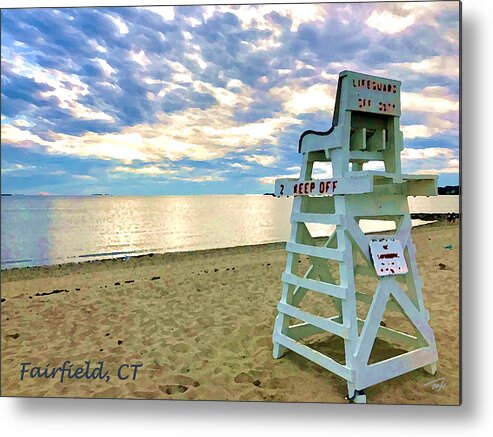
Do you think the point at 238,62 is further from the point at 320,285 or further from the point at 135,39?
the point at 320,285

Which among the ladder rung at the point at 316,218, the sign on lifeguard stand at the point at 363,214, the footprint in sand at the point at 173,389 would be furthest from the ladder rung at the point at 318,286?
the footprint in sand at the point at 173,389

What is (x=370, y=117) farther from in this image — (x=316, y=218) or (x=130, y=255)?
(x=130, y=255)

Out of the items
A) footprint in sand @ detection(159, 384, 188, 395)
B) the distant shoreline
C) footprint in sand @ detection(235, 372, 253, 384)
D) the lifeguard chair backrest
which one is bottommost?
footprint in sand @ detection(159, 384, 188, 395)

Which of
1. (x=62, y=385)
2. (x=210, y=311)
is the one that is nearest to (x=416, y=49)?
(x=210, y=311)

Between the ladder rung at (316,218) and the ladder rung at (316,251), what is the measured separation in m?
0.17

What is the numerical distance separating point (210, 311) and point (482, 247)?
7.44 ft

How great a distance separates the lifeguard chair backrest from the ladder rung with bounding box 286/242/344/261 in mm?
590

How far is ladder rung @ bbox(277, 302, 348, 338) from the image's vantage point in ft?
8.03

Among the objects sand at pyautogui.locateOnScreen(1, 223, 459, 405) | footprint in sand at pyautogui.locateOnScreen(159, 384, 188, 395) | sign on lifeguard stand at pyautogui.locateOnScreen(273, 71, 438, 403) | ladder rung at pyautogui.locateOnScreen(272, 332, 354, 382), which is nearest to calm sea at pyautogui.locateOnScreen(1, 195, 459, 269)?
sand at pyautogui.locateOnScreen(1, 223, 459, 405)

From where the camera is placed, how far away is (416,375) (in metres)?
2.73

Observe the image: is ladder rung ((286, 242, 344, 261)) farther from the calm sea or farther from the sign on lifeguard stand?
the calm sea
